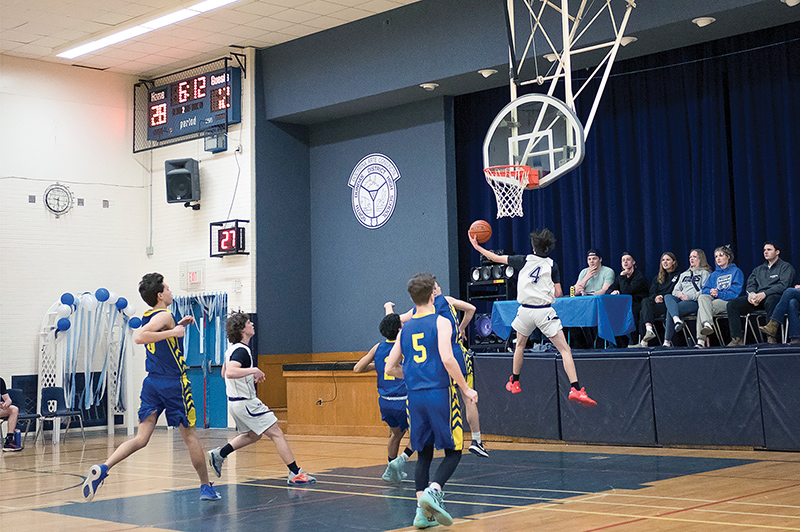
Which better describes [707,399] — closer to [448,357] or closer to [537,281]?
[537,281]

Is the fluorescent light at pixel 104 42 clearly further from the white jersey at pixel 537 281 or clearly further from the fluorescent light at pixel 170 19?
the white jersey at pixel 537 281

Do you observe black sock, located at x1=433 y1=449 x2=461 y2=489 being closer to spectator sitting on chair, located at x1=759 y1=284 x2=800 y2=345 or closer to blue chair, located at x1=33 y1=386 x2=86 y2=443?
spectator sitting on chair, located at x1=759 y1=284 x2=800 y2=345

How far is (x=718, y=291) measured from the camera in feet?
37.2

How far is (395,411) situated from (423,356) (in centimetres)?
231

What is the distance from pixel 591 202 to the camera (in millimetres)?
13992

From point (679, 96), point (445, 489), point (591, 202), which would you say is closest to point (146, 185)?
point (591, 202)

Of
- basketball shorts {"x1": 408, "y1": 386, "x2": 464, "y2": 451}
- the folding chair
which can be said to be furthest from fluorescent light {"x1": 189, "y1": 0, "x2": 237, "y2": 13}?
basketball shorts {"x1": 408, "y1": 386, "x2": 464, "y2": 451}

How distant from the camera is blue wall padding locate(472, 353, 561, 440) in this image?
1151cm

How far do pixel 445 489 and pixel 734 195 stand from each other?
7.12 m

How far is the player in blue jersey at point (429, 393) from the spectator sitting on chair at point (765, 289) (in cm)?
577

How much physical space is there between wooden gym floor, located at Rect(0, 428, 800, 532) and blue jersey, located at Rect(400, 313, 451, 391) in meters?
1.02

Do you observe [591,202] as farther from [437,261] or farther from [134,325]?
[134,325]

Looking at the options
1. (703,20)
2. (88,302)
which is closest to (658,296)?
(703,20)

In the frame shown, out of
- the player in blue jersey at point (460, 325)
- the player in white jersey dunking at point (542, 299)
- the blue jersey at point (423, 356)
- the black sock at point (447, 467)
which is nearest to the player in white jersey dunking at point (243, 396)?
the player in blue jersey at point (460, 325)
